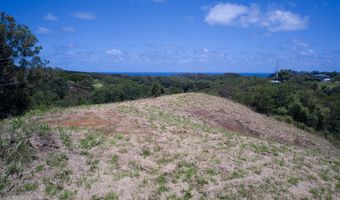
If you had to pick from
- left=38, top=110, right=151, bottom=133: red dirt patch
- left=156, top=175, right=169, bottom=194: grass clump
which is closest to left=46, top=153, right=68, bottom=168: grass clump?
left=156, top=175, right=169, bottom=194: grass clump

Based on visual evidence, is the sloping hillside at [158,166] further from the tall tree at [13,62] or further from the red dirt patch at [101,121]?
the tall tree at [13,62]

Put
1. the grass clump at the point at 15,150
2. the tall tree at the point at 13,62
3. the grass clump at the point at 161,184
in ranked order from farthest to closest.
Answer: the tall tree at the point at 13,62
the grass clump at the point at 161,184
the grass clump at the point at 15,150

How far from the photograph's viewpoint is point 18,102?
2281 centimetres

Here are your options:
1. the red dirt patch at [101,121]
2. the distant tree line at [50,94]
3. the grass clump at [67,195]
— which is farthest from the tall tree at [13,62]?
the grass clump at [67,195]

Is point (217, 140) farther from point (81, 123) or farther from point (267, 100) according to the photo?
point (267, 100)

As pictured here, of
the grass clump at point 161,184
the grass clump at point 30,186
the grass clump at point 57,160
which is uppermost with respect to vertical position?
the grass clump at point 57,160

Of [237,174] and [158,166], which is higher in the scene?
[158,166]

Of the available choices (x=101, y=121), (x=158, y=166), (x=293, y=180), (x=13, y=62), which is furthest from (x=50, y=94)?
(x=293, y=180)

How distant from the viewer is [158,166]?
7184 millimetres

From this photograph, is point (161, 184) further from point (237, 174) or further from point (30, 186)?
point (30, 186)

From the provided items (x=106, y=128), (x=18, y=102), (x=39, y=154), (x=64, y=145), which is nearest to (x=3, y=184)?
(x=39, y=154)

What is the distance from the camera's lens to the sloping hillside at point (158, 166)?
228 inches

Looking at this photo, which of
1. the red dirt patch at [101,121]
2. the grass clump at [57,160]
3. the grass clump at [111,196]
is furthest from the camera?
the red dirt patch at [101,121]

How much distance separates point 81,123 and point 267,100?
2965 centimetres
